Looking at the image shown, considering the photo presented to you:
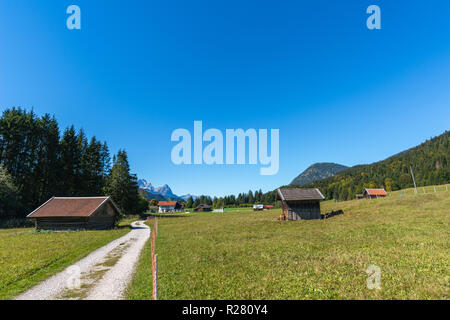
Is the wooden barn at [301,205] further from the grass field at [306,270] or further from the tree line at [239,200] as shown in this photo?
the tree line at [239,200]

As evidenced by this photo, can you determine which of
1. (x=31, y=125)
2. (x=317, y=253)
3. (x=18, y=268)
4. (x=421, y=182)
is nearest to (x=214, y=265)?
(x=317, y=253)

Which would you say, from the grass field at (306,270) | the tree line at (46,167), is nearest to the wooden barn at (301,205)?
the grass field at (306,270)

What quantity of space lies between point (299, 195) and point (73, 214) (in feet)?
125

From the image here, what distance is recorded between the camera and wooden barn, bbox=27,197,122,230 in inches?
1244

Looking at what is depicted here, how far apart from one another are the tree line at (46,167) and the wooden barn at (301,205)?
157 feet

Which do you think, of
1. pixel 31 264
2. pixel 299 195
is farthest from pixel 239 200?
pixel 31 264

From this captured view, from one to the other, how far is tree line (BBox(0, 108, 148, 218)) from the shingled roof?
4720 centimetres

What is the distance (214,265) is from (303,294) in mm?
5489

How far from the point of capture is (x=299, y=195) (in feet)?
123

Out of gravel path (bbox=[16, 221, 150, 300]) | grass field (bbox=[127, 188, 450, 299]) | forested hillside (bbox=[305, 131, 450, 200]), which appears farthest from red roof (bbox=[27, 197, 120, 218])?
forested hillside (bbox=[305, 131, 450, 200])

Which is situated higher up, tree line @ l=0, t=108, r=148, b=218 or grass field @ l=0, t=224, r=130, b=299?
tree line @ l=0, t=108, r=148, b=218

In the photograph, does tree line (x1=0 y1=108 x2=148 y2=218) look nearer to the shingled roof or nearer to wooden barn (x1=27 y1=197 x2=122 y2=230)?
wooden barn (x1=27 y1=197 x2=122 y2=230)

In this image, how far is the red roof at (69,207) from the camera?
104ft
